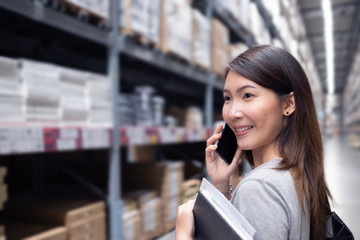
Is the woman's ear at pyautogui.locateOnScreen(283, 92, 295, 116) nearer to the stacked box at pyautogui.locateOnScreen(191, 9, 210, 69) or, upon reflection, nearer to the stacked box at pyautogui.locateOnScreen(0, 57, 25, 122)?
the stacked box at pyautogui.locateOnScreen(0, 57, 25, 122)

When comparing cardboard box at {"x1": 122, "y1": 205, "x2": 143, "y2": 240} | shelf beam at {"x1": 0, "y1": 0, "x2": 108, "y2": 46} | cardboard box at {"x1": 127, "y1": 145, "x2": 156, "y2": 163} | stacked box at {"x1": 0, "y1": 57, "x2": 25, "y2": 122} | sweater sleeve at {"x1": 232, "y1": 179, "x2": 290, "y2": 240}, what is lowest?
cardboard box at {"x1": 122, "y1": 205, "x2": 143, "y2": 240}

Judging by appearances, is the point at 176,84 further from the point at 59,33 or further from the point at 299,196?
the point at 299,196

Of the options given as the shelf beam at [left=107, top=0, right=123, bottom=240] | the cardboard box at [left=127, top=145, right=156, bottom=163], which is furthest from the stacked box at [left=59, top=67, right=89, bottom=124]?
the cardboard box at [left=127, top=145, right=156, bottom=163]

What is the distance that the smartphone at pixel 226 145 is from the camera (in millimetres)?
997

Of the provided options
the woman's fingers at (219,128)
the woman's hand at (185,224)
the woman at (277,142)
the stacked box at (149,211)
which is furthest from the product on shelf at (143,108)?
the woman's hand at (185,224)

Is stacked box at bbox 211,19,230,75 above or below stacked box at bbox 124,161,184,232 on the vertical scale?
above

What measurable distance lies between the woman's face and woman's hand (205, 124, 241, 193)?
13 cm

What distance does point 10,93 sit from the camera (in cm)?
163

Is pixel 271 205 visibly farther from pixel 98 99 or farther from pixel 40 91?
pixel 98 99

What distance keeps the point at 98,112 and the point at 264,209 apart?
169 cm

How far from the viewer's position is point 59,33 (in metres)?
2.48

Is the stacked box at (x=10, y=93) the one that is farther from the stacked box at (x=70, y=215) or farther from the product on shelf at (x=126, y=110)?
the product on shelf at (x=126, y=110)

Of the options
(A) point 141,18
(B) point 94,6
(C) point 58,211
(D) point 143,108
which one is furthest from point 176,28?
(C) point 58,211

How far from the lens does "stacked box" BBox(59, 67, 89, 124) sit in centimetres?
194
